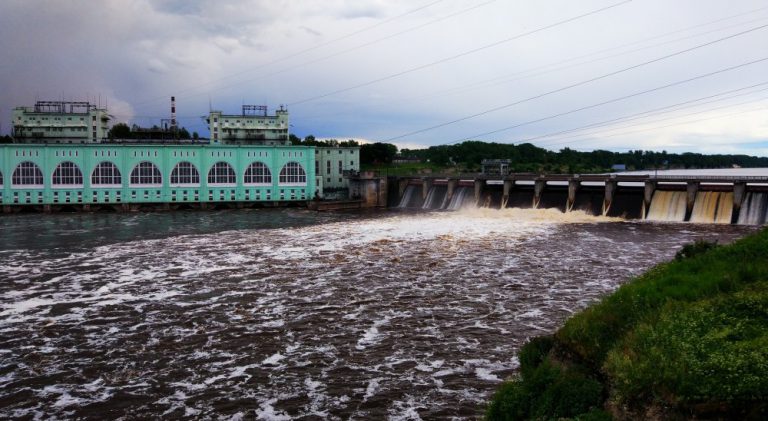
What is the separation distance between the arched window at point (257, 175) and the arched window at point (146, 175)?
806cm

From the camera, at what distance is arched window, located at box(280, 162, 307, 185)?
54562 mm

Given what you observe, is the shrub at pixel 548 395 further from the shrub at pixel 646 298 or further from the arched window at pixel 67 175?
the arched window at pixel 67 175

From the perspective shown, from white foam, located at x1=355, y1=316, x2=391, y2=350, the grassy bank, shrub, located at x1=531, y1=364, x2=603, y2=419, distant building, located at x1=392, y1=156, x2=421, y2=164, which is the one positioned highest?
distant building, located at x1=392, y1=156, x2=421, y2=164

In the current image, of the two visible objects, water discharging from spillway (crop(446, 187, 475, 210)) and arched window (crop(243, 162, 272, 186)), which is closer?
water discharging from spillway (crop(446, 187, 475, 210))

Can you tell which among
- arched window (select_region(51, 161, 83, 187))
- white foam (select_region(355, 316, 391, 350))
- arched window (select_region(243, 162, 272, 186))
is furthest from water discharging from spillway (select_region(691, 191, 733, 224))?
arched window (select_region(51, 161, 83, 187))

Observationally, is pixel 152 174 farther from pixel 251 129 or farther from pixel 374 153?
pixel 374 153

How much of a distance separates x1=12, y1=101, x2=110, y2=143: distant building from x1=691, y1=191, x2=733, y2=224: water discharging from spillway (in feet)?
187

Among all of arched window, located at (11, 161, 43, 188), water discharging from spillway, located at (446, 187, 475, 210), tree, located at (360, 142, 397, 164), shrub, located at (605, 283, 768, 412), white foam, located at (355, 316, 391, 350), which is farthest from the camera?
tree, located at (360, 142, 397, 164)

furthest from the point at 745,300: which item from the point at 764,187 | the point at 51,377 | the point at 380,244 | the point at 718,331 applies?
the point at 764,187

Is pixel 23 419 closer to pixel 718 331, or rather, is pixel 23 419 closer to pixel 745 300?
pixel 718 331

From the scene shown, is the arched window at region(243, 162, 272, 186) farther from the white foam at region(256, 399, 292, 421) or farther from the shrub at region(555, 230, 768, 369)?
the shrub at region(555, 230, 768, 369)

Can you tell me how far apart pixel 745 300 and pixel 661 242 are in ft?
74.2

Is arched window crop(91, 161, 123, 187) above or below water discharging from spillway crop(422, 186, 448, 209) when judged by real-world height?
above

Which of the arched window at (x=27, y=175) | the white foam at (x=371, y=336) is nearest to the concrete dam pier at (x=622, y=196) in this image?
the white foam at (x=371, y=336)
